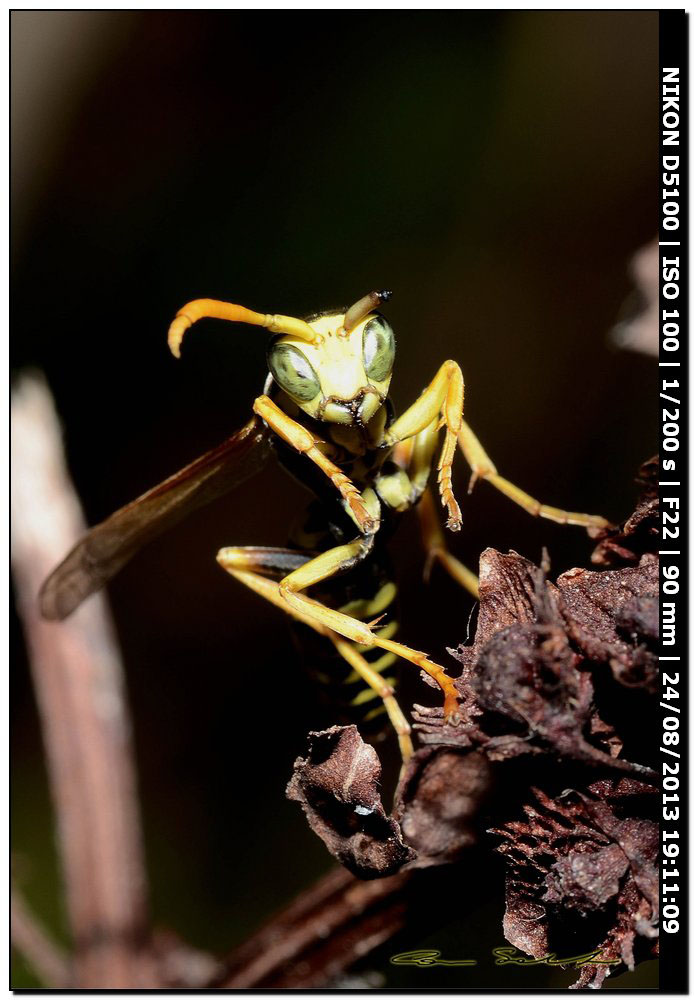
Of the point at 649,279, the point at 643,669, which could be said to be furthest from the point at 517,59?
the point at 643,669

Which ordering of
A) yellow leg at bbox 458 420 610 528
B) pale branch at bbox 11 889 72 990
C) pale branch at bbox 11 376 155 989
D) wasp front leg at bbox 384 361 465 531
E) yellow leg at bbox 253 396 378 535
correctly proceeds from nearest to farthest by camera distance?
wasp front leg at bbox 384 361 465 531, yellow leg at bbox 253 396 378 535, yellow leg at bbox 458 420 610 528, pale branch at bbox 11 376 155 989, pale branch at bbox 11 889 72 990

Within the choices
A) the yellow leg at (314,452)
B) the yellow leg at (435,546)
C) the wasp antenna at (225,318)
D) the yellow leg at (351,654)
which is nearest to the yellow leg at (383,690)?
the yellow leg at (351,654)

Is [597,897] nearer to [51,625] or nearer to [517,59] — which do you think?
[51,625]

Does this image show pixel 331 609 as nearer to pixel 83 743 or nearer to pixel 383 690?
pixel 383 690

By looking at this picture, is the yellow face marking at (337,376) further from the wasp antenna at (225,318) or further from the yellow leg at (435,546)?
the yellow leg at (435,546)

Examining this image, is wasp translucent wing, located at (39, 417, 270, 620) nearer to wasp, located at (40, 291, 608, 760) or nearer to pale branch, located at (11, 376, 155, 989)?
wasp, located at (40, 291, 608, 760)

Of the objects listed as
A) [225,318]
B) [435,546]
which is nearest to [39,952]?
[435,546]

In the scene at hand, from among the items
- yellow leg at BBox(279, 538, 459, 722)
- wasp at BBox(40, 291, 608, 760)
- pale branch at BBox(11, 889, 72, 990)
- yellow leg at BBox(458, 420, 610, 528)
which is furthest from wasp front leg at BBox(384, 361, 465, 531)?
pale branch at BBox(11, 889, 72, 990)
